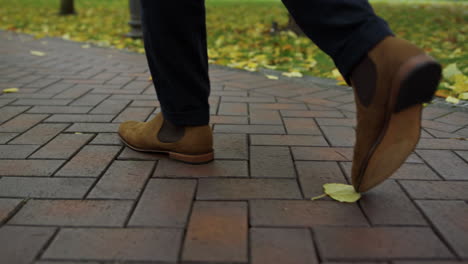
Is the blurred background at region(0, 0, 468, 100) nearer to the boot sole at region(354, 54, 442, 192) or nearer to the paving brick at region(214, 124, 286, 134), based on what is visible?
→ the paving brick at region(214, 124, 286, 134)

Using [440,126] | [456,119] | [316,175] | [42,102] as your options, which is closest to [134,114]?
[42,102]

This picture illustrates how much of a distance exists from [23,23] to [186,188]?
6772 mm

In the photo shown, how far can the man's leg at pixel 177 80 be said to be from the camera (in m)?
1.38

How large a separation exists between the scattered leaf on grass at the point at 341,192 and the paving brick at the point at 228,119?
825mm

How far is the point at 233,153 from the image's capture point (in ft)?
5.77

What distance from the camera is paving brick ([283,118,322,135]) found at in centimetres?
204

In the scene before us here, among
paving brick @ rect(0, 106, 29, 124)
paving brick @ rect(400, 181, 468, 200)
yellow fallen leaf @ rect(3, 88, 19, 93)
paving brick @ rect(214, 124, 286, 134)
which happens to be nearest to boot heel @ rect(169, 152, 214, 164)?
paving brick @ rect(214, 124, 286, 134)

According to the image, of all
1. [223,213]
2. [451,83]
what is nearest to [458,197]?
[223,213]

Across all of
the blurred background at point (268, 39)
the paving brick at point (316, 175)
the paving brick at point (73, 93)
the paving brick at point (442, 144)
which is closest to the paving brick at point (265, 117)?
the paving brick at point (316, 175)

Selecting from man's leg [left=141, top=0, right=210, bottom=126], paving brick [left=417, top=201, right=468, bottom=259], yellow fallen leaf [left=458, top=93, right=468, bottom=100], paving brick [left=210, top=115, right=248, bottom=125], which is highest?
man's leg [left=141, top=0, right=210, bottom=126]

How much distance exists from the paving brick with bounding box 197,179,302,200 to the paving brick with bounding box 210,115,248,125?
72cm

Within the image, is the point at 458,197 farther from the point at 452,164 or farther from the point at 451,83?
the point at 451,83

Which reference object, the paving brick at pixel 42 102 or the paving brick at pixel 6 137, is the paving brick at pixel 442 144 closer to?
the paving brick at pixel 6 137

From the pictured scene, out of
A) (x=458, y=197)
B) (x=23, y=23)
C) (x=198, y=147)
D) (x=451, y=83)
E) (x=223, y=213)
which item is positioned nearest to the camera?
(x=223, y=213)
